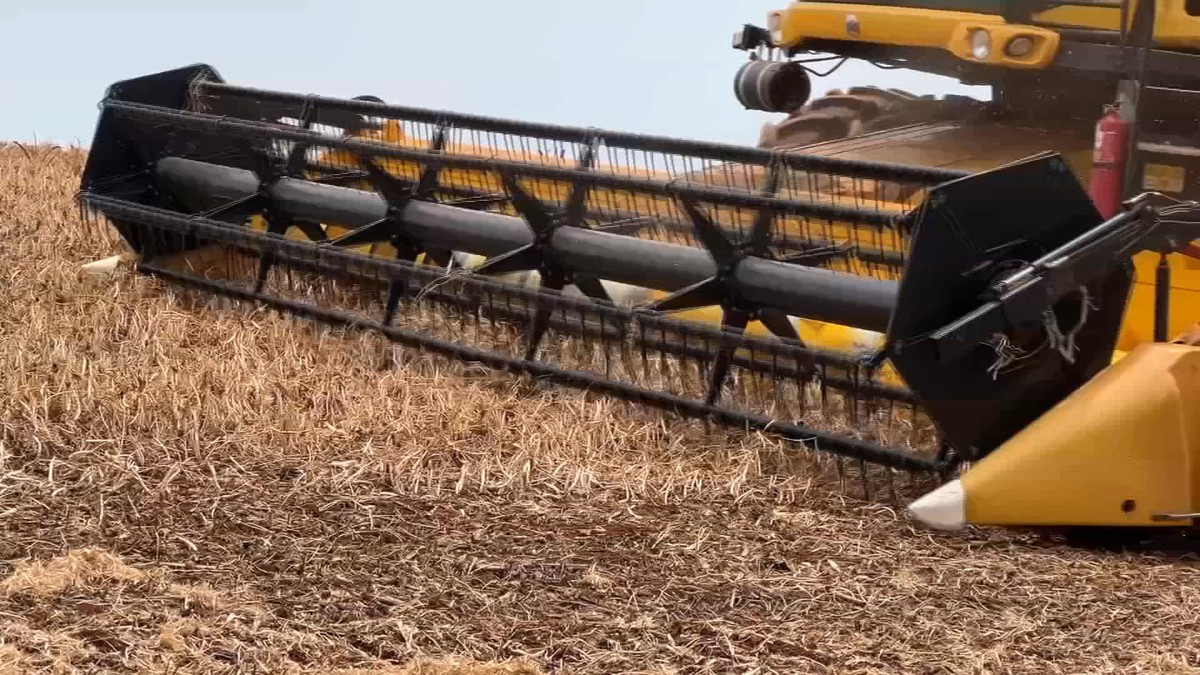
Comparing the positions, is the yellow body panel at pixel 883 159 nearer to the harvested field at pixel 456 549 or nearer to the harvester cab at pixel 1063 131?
the harvester cab at pixel 1063 131

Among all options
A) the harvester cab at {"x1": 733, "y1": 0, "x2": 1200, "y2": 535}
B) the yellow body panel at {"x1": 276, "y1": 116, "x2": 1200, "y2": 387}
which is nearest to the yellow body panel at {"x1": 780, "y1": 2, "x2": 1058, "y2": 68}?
the harvester cab at {"x1": 733, "y1": 0, "x2": 1200, "y2": 535}

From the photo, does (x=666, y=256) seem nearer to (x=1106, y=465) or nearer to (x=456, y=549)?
(x=456, y=549)

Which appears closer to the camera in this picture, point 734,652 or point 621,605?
point 734,652

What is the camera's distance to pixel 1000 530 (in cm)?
364

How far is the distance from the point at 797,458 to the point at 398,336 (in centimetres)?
154

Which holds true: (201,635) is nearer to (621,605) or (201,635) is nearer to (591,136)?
(621,605)

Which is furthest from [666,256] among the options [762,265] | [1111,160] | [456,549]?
[1111,160]

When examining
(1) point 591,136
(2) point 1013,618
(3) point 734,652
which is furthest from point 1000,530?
(1) point 591,136

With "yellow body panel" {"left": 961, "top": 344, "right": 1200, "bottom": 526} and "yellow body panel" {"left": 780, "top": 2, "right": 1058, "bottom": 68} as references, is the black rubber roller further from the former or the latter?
"yellow body panel" {"left": 961, "top": 344, "right": 1200, "bottom": 526}

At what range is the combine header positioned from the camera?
356cm

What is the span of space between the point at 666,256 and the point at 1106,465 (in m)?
1.41

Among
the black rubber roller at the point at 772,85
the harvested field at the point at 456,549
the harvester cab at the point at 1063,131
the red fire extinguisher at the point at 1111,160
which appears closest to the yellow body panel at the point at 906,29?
the harvester cab at the point at 1063,131

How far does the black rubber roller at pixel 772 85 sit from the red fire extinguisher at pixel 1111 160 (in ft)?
5.92

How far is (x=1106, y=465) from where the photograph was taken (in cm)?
347
